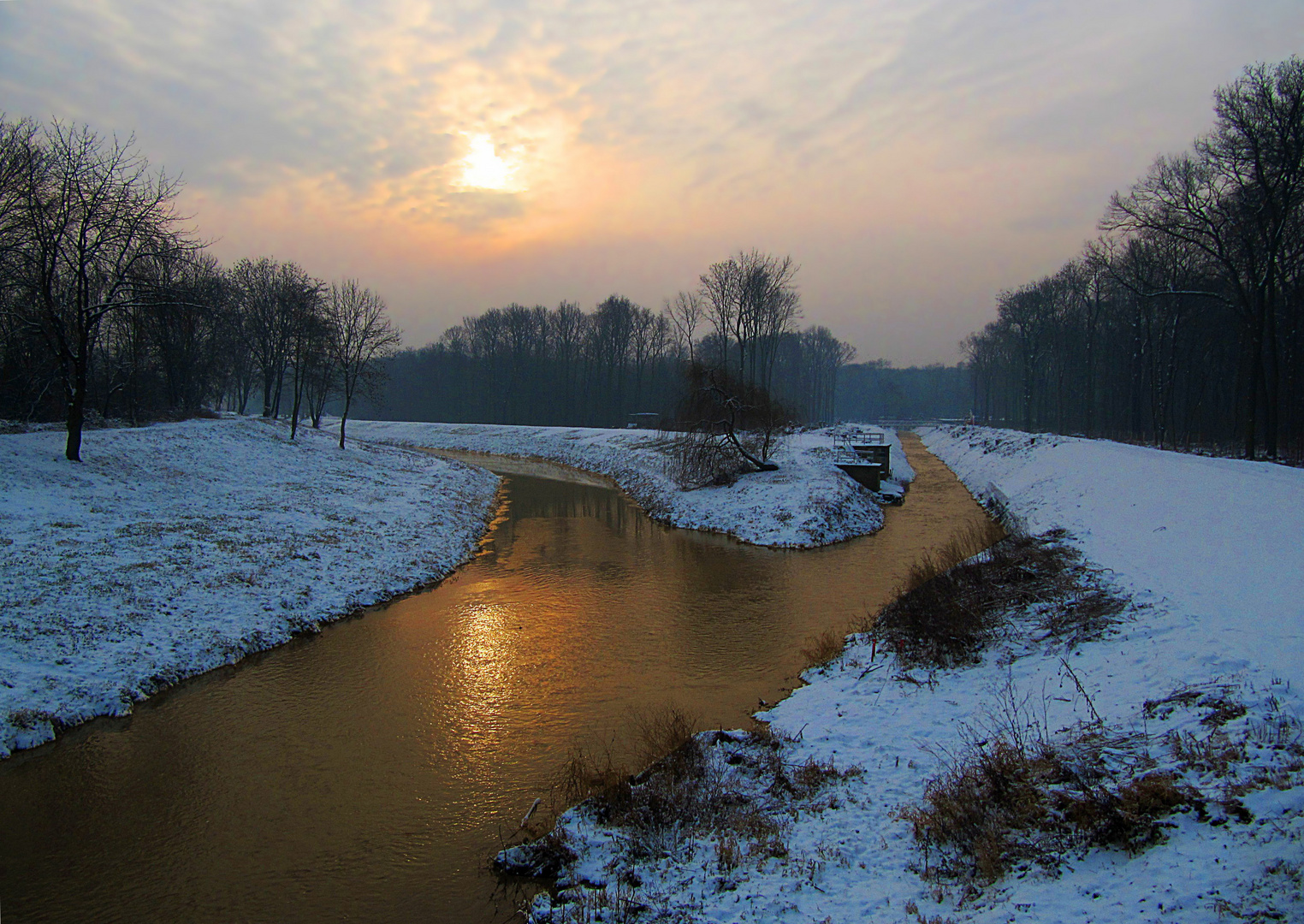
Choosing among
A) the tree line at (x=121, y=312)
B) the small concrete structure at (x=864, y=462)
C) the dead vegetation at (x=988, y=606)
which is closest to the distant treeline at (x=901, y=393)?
the small concrete structure at (x=864, y=462)

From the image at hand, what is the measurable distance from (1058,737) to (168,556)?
52.5ft

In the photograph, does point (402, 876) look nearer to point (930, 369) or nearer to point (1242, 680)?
point (1242, 680)

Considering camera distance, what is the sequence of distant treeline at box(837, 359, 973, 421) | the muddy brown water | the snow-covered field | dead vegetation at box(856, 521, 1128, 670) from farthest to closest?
distant treeline at box(837, 359, 973, 421)
dead vegetation at box(856, 521, 1128, 670)
the muddy brown water
the snow-covered field

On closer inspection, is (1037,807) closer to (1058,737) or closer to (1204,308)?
(1058,737)

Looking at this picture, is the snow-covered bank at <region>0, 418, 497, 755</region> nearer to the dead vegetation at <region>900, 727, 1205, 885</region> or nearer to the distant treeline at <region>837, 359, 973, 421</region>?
the dead vegetation at <region>900, 727, 1205, 885</region>

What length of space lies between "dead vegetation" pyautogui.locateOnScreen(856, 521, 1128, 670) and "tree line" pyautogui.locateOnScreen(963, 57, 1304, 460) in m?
15.0

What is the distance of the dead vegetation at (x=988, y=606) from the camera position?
10.1 m

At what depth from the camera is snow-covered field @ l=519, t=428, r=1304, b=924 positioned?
4.41 m

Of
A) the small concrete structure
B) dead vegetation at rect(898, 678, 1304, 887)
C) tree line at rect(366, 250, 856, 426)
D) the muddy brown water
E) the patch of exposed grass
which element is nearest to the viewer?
dead vegetation at rect(898, 678, 1304, 887)

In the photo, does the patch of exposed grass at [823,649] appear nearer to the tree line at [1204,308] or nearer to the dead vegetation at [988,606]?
the dead vegetation at [988,606]

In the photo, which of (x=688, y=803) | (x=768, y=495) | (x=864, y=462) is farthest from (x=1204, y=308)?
(x=688, y=803)

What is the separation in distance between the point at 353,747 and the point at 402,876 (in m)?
2.89

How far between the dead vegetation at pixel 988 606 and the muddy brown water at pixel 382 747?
1761mm

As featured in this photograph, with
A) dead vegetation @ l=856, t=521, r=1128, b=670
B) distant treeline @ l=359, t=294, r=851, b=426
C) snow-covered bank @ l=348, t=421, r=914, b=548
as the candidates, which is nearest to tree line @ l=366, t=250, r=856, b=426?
distant treeline @ l=359, t=294, r=851, b=426
